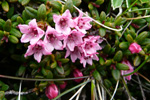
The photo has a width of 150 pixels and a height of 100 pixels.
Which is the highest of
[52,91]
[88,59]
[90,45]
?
[90,45]

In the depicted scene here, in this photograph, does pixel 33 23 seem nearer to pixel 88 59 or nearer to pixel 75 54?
pixel 75 54

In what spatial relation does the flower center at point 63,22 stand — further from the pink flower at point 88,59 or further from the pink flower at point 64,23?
the pink flower at point 88,59

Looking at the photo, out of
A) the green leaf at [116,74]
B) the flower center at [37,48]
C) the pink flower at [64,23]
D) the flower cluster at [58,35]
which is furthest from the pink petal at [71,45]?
the green leaf at [116,74]

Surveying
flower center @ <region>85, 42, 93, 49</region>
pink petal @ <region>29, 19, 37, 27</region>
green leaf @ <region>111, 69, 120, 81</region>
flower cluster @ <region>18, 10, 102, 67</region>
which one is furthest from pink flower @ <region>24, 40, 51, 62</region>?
green leaf @ <region>111, 69, 120, 81</region>

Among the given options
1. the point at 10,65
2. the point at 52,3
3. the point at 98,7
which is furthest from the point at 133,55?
the point at 10,65

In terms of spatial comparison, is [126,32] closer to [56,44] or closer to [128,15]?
[128,15]

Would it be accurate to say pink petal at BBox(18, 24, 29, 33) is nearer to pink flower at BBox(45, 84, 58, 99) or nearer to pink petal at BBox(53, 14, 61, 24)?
pink petal at BBox(53, 14, 61, 24)

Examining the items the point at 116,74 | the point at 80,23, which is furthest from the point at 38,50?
the point at 116,74
